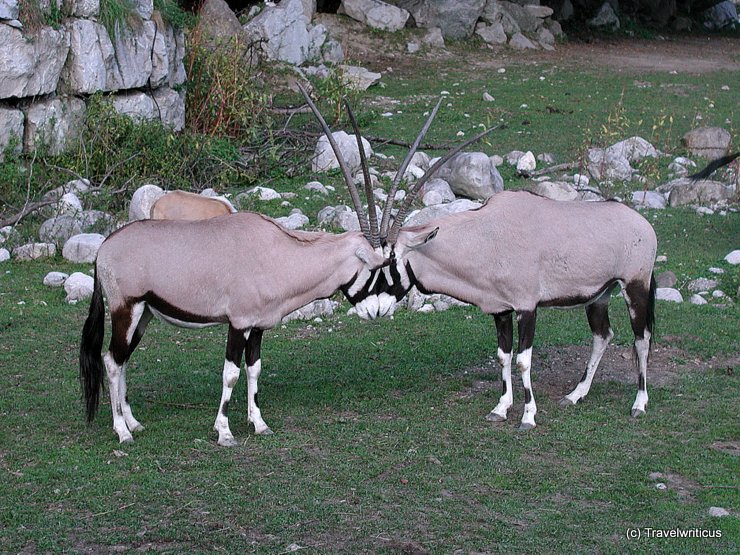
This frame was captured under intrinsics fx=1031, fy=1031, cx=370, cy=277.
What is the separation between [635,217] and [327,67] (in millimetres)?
14350

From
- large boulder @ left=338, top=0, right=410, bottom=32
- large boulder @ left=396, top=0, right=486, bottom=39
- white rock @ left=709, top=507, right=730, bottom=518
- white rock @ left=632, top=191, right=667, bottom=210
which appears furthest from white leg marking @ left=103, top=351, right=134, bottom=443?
large boulder @ left=396, top=0, right=486, bottom=39

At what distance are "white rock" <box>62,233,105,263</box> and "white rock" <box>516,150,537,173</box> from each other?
6.72m

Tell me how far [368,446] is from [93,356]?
6.63 ft

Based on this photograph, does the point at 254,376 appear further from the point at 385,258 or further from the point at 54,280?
the point at 54,280

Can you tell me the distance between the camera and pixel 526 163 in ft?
51.2

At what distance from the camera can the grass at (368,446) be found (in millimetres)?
5660

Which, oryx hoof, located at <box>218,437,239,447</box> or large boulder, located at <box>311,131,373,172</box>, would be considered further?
large boulder, located at <box>311,131,373,172</box>

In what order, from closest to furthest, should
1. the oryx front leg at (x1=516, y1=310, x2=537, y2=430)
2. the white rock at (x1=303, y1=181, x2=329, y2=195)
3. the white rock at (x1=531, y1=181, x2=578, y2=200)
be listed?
the oryx front leg at (x1=516, y1=310, x2=537, y2=430)
the white rock at (x1=531, y1=181, x2=578, y2=200)
the white rock at (x1=303, y1=181, x2=329, y2=195)

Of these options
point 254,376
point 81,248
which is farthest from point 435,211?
point 254,376

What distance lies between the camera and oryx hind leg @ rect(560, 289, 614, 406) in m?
7.97

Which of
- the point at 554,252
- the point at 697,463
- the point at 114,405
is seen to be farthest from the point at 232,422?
the point at 697,463

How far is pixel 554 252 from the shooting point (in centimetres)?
755

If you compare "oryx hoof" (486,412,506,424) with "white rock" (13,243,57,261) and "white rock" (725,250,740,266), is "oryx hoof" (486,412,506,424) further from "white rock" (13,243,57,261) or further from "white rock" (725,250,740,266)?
"white rock" (13,243,57,261)

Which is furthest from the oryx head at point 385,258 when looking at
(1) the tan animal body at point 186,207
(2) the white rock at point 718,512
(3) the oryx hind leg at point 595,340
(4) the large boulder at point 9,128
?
(4) the large boulder at point 9,128
